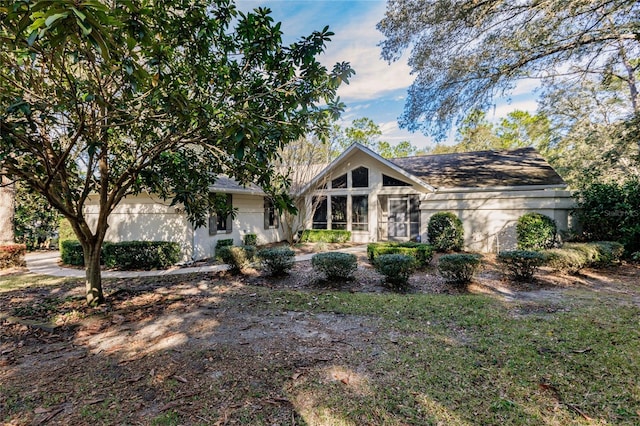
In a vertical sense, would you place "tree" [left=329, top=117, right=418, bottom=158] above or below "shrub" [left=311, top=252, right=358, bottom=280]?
above

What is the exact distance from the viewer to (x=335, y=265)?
26.1 feet

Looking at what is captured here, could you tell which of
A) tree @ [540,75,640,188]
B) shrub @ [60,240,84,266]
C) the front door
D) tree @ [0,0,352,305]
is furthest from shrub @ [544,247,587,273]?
shrub @ [60,240,84,266]

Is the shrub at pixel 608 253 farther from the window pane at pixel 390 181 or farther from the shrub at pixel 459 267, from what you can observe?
the window pane at pixel 390 181

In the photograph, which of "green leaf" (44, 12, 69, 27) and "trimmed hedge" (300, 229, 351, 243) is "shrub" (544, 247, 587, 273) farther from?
"trimmed hedge" (300, 229, 351, 243)

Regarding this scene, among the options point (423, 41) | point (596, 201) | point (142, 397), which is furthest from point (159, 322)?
point (596, 201)

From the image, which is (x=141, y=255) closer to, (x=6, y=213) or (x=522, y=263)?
(x=6, y=213)

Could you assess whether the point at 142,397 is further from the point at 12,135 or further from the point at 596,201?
the point at 596,201

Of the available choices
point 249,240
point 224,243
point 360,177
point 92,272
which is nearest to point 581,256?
point 360,177

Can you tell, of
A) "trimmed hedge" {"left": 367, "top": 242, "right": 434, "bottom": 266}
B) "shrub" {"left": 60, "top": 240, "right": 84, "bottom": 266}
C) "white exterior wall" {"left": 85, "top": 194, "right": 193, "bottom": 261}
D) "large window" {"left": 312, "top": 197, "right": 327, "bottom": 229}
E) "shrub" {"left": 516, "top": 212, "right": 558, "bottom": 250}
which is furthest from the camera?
"large window" {"left": 312, "top": 197, "right": 327, "bottom": 229}

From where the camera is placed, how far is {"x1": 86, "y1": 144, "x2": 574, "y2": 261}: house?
473 inches

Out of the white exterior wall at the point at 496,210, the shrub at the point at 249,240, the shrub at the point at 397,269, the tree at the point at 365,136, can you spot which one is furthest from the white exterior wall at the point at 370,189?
the tree at the point at 365,136

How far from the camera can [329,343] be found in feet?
14.4

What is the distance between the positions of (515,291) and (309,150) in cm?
1317

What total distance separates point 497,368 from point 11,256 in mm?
15699
